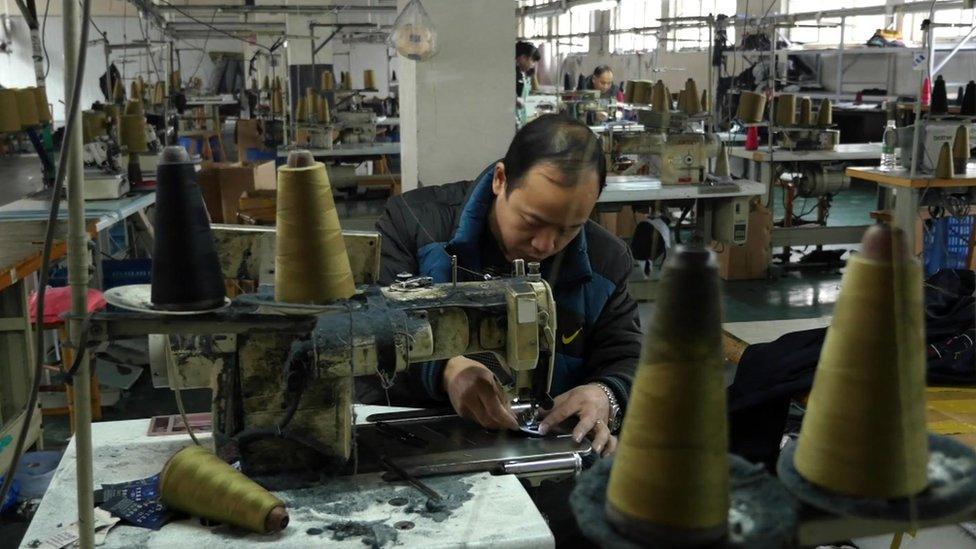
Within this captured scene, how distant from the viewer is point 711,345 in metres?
0.56

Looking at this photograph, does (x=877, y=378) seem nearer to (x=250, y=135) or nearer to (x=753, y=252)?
(x=753, y=252)

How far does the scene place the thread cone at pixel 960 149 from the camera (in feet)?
15.9

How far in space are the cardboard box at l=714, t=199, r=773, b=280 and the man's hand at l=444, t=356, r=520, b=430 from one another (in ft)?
14.9

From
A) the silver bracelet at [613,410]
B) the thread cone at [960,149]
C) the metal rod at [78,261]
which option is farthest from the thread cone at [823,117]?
the metal rod at [78,261]

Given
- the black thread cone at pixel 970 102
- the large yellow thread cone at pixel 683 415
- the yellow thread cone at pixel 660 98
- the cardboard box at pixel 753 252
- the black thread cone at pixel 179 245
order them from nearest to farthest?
the large yellow thread cone at pixel 683 415
the black thread cone at pixel 179 245
the black thread cone at pixel 970 102
the yellow thread cone at pixel 660 98
the cardboard box at pixel 753 252

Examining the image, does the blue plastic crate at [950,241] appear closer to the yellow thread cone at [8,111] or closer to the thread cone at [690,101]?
the thread cone at [690,101]

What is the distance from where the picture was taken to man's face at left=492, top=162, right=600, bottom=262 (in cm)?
184

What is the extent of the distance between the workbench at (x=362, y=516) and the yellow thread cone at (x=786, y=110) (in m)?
5.32

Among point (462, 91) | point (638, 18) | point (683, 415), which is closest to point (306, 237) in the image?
point (683, 415)

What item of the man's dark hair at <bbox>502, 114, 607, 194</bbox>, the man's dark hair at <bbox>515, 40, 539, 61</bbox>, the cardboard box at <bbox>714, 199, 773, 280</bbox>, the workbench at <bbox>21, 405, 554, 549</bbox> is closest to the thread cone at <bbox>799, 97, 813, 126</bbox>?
the cardboard box at <bbox>714, 199, 773, 280</bbox>

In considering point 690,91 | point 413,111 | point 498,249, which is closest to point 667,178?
point 690,91

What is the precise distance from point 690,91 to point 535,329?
4419 millimetres

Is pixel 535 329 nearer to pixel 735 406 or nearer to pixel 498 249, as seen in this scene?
pixel 498 249

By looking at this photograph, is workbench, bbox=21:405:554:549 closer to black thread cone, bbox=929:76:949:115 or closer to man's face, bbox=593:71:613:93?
black thread cone, bbox=929:76:949:115
